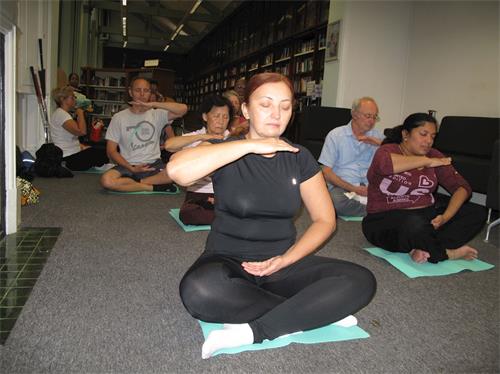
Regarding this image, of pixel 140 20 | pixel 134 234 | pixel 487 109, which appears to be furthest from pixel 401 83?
pixel 140 20

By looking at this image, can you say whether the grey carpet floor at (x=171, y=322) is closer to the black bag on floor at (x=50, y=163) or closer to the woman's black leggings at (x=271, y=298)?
the woman's black leggings at (x=271, y=298)

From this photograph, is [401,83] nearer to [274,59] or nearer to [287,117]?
[274,59]

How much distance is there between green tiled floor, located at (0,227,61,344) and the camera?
1.56m

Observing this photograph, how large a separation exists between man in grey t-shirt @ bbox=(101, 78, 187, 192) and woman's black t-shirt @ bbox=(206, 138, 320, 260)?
2.54m

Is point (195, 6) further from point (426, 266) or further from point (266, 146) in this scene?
point (266, 146)

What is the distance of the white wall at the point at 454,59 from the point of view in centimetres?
436

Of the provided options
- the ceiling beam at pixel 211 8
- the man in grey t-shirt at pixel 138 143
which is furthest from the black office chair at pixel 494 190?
the ceiling beam at pixel 211 8

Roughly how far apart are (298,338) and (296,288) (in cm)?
17

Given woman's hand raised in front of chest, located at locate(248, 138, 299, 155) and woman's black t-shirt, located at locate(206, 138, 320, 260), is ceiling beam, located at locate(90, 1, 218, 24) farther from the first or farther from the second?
woman's hand raised in front of chest, located at locate(248, 138, 299, 155)

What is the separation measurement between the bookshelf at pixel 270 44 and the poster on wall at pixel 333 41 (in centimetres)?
69

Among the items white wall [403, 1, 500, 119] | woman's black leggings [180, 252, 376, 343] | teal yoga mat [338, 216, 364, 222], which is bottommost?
teal yoga mat [338, 216, 364, 222]

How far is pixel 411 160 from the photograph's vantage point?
8.02ft

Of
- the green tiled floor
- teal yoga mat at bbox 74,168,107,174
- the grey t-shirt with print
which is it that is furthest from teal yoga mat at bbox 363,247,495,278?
teal yoga mat at bbox 74,168,107,174

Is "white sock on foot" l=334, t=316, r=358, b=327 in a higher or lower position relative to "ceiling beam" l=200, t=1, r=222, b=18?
lower
